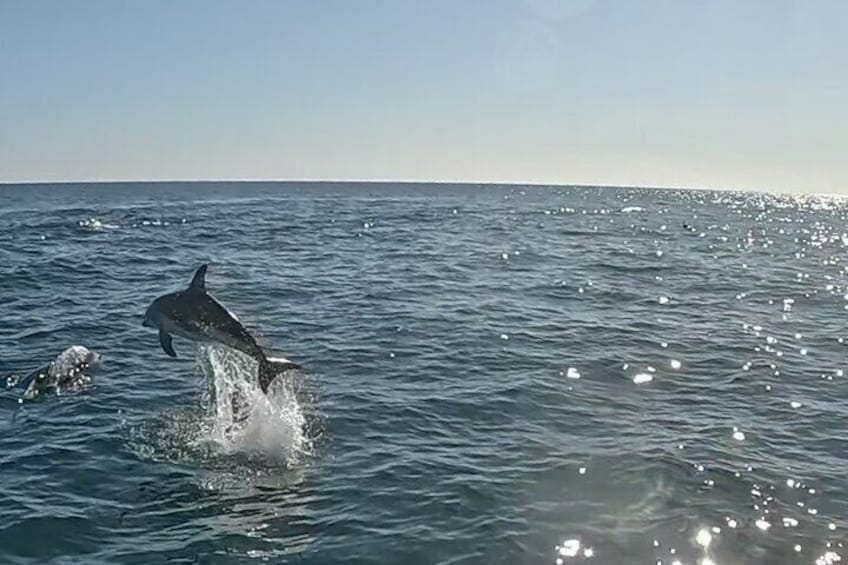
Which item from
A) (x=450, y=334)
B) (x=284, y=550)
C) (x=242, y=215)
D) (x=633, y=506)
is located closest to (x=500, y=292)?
(x=450, y=334)

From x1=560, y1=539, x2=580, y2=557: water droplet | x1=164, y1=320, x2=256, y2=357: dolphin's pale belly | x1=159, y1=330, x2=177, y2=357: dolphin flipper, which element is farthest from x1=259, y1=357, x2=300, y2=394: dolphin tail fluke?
x1=560, y1=539, x2=580, y2=557: water droplet

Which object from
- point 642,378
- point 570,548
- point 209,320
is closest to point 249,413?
point 209,320

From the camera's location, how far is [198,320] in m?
14.1

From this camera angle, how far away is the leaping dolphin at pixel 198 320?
13901 millimetres

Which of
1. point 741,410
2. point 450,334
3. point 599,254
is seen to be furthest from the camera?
point 599,254

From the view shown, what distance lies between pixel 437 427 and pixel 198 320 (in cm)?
448

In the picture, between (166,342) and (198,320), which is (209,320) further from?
(166,342)

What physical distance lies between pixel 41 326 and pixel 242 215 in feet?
134

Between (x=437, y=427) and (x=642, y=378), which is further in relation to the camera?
(x=642, y=378)

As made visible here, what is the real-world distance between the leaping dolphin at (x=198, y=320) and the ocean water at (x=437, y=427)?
4.96 ft

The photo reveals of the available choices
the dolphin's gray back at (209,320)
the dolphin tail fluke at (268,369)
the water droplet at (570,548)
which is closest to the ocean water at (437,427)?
the water droplet at (570,548)

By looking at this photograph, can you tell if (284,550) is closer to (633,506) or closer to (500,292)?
(633,506)

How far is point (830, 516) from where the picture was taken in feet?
36.4

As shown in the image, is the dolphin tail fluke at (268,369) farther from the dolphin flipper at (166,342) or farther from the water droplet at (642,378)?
the water droplet at (642,378)
